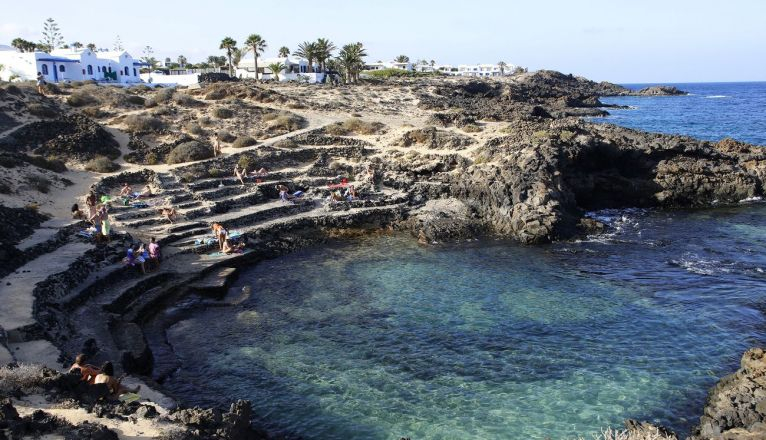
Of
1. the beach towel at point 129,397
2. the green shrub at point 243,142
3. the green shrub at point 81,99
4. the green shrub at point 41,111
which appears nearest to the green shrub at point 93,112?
the green shrub at point 81,99

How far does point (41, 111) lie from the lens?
4091 centimetres

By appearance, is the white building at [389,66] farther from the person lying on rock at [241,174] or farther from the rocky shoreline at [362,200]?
the person lying on rock at [241,174]

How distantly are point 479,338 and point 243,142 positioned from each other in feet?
95.0

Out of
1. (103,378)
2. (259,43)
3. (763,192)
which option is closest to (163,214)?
(103,378)

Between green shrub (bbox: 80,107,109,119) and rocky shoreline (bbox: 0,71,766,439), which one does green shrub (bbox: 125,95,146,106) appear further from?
green shrub (bbox: 80,107,109,119)

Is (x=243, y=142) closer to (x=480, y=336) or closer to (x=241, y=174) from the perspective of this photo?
(x=241, y=174)

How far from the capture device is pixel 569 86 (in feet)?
454

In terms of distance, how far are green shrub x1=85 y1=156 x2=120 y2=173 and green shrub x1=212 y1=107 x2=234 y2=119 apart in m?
13.9

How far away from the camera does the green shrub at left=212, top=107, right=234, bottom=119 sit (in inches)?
1907

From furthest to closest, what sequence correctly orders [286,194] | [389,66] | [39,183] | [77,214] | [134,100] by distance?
[389,66] < [134,100] < [286,194] < [39,183] < [77,214]

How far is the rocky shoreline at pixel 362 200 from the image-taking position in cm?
1695

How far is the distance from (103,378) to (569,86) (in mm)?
140992

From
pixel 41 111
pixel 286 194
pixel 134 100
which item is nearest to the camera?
pixel 286 194

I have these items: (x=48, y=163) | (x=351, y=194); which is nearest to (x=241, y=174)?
(x=351, y=194)
